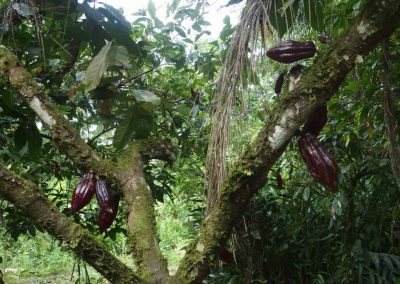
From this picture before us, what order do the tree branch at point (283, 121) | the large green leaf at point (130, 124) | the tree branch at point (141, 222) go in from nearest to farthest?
the tree branch at point (283, 121) → the tree branch at point (141, 222) → the large green leaf at point (130, 124)

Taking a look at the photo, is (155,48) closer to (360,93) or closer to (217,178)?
(360,93)

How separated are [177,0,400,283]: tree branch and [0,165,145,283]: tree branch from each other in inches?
5.4

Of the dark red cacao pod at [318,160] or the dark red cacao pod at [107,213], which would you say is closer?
the dark red cacao pod at [318,160]

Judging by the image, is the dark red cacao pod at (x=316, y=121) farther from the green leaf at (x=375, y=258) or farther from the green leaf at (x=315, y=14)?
the green leaf at (x=375, y=258)

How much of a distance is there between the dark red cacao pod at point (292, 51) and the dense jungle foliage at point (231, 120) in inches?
6.3

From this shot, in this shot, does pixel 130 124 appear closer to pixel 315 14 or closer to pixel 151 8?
pixel 315 14

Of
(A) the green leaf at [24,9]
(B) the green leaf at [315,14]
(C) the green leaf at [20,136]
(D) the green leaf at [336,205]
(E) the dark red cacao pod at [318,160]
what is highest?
(A) the green leaf at [24,9]

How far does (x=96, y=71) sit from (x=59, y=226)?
354 mm

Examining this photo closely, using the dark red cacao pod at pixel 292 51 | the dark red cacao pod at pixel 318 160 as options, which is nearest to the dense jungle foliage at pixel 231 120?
the dark red cacao pod at pixel 292 51

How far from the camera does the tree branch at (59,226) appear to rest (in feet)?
2.80

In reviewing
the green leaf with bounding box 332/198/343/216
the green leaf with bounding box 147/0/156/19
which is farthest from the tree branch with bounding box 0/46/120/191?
the green leaf with bounding box 147/0/156/19

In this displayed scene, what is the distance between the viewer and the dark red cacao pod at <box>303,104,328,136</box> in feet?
2.88

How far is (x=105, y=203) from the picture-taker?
3.33 feet

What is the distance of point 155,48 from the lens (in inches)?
95.8
